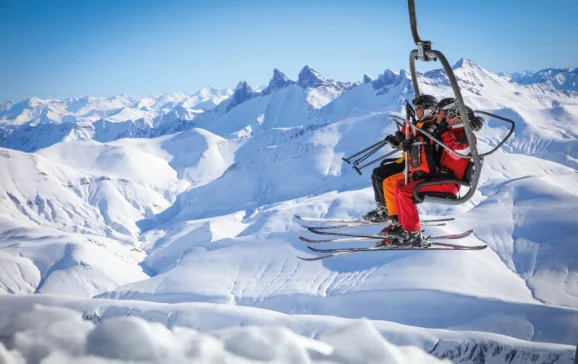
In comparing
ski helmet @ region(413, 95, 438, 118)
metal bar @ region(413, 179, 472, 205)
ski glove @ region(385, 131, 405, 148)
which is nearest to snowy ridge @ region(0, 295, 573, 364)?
metal bar @ region(413, 179, 472, 205)

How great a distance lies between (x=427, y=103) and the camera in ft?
26.7

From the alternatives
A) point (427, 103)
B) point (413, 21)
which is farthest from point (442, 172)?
point (413, 21)

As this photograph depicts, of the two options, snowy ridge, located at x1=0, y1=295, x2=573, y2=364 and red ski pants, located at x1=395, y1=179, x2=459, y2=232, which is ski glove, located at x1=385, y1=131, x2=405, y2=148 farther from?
snowy ridge, located at x1=0, y1=295, x2=573, y2=364

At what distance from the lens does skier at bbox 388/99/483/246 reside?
7.56 meters

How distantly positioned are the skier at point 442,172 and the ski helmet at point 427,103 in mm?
254

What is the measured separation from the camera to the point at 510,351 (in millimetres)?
65938

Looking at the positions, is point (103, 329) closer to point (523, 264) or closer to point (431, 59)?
point (431, 59)

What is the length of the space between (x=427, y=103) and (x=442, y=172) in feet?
4.75

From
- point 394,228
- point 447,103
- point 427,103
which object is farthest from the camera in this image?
point 394,228

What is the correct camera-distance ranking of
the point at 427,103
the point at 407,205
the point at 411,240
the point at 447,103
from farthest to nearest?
the point at 411,240
the point at 407,205
the point at 427,103
the point at 447,103

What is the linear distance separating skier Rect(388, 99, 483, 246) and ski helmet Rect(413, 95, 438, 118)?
25cm

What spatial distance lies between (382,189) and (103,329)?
272 feet

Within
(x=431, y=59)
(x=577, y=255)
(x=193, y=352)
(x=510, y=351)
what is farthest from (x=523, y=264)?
(x=431, y=59)

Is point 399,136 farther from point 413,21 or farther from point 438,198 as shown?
point 413,21
